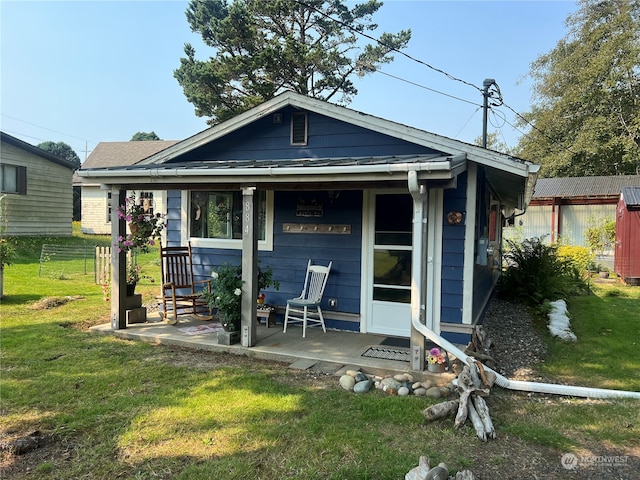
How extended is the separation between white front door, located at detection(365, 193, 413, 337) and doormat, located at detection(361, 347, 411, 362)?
64 centimetres

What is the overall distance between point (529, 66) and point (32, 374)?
29.4 m

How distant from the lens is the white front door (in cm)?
548

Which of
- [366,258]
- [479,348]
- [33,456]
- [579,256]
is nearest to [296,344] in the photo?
Answer: [366,258]

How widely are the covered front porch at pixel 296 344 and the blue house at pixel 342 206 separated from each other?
25cm

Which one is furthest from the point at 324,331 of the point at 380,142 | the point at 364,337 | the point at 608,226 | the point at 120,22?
the point at 608,226

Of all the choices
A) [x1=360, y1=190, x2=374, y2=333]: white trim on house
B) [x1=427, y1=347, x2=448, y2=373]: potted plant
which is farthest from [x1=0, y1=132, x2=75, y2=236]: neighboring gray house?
[x1=427, y1=347, x2=448, y2=373]: potted plant

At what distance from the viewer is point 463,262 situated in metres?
5.11

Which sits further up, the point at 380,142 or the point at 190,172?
the point at 380,142

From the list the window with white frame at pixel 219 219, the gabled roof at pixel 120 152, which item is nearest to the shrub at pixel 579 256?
the window with white frame at pixel 219 219

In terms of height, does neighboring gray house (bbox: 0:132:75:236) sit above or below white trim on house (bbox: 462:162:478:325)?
above

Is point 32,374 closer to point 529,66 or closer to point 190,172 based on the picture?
point 190,172

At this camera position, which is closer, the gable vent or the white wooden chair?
the white wooden chair

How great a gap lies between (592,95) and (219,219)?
77.0ft

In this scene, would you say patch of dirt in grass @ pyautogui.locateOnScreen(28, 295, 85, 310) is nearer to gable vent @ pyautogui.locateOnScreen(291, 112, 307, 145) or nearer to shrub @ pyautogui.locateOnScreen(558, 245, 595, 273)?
gable vent @ pyautogui.locateOnScreen(291, 112, 307, 145)
